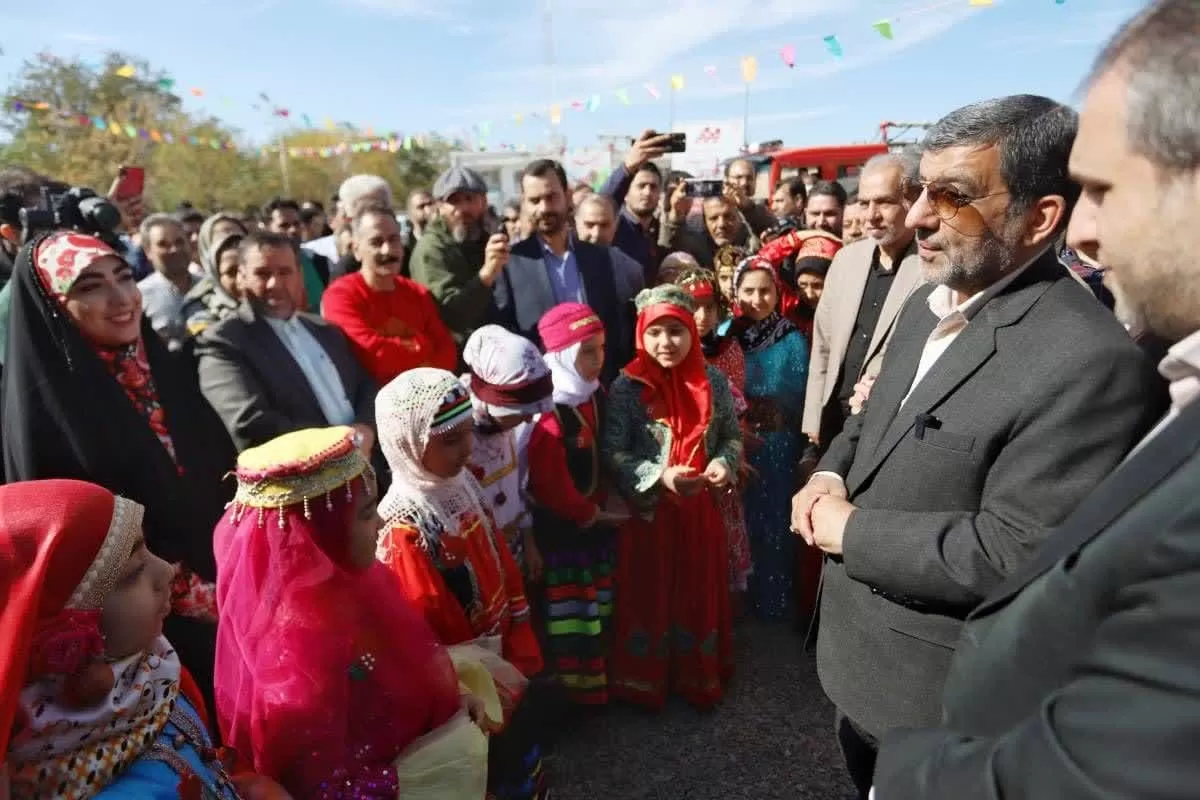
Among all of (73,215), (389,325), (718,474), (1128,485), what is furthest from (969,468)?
(73,215)

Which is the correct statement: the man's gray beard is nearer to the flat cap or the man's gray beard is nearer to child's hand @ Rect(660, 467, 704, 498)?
the flat cap

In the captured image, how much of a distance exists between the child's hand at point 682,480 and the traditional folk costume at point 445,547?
0.92 m

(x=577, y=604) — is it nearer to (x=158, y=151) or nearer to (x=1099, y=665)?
(x=1099, y=665)

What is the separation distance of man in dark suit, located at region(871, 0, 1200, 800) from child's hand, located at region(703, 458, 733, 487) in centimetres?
193

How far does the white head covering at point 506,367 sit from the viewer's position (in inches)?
99.5

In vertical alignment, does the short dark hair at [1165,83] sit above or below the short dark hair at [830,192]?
above

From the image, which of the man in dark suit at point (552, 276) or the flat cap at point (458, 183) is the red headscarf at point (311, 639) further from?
the flat cap at point (458, 183)

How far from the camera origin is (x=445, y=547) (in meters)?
2.03

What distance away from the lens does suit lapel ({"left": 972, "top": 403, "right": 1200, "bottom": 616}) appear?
72 cm

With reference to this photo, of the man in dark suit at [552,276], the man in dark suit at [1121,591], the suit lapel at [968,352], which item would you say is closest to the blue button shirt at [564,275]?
the man in dark suit at [552,276]

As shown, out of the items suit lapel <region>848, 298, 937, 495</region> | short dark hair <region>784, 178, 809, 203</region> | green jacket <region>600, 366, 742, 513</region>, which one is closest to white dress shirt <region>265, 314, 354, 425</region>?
green jacket <region>600, 366, 742, 513</region>

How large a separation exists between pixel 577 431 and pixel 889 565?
162 centimetres

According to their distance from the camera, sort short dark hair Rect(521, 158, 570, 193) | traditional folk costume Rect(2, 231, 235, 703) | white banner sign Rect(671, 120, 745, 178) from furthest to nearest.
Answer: white banner sign Rect(671, 120, 745, 178) < short dark hair Rect(521, 158, 570, 193) < traditional folk costume Rect(2, 231, 235, 703)

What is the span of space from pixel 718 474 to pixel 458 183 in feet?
8.62
